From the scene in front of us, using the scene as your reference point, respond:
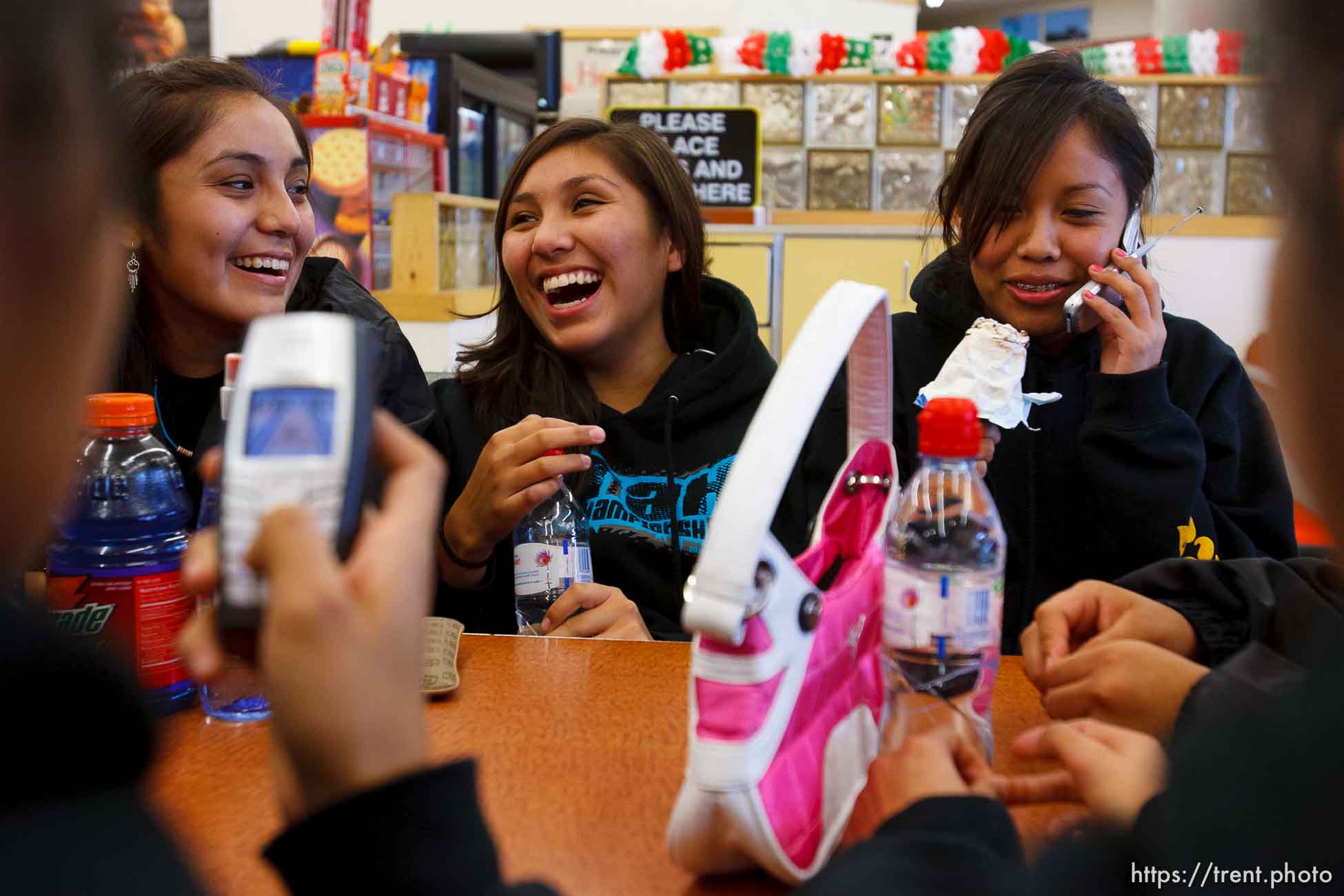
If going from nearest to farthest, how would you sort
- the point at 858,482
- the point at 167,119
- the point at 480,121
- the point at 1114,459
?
the point at 858,482 < the point at 1114,459 < the point at 167,119 < the point at 480,121

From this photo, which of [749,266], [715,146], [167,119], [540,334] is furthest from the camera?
[749,266]

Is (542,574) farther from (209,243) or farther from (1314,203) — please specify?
(1314,203)

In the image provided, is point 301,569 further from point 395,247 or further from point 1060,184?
point 395,247

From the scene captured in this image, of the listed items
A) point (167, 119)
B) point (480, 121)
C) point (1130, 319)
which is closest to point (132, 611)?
point (167, 119)

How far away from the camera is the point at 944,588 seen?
2.41 ft

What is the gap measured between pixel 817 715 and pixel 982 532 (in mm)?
257

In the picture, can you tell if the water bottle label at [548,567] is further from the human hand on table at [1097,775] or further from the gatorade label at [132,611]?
the human hand on table at [1097,775]

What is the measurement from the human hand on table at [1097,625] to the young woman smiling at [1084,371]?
0.56m

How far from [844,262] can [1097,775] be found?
147 inches

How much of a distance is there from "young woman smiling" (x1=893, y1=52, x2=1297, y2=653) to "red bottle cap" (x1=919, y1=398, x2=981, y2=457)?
2.93 feet

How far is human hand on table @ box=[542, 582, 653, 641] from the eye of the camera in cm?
128

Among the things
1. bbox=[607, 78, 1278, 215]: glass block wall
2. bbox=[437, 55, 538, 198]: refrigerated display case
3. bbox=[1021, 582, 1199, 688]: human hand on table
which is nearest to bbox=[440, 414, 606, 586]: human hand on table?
bbox=[1021, 582, 1199, 688]: human hand on table

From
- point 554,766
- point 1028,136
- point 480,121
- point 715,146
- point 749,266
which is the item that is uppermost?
point 480,121

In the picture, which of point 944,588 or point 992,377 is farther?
point 992,377
